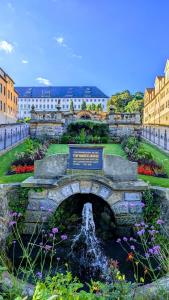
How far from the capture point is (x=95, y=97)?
107062 millimetres

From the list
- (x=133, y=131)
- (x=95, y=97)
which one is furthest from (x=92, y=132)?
(x=95, y=97)

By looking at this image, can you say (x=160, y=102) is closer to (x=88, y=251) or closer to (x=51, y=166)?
(x=51, y=166)

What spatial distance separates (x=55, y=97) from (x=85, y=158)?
342 feet

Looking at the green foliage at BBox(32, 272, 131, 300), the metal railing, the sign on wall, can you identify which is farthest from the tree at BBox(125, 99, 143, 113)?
the green foliage at BBox(32, 272, 131, 300)

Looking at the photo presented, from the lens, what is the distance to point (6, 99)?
48906 millimetres

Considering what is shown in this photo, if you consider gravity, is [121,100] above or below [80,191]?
above

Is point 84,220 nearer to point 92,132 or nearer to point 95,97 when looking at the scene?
point 92,132

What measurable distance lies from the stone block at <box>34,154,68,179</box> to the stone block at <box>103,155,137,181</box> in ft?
3.82

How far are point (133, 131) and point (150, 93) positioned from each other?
42.7 metres

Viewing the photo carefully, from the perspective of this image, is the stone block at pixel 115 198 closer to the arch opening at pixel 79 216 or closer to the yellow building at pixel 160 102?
the arch opening at pixel 79 216

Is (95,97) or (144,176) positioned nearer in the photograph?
(144,176)

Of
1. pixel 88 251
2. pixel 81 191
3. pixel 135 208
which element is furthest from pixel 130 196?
pixel 88 251

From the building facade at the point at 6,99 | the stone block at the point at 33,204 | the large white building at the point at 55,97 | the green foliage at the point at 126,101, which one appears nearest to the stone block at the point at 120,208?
the stone block at the point at 33,204

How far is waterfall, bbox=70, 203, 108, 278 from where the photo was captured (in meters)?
5.67
